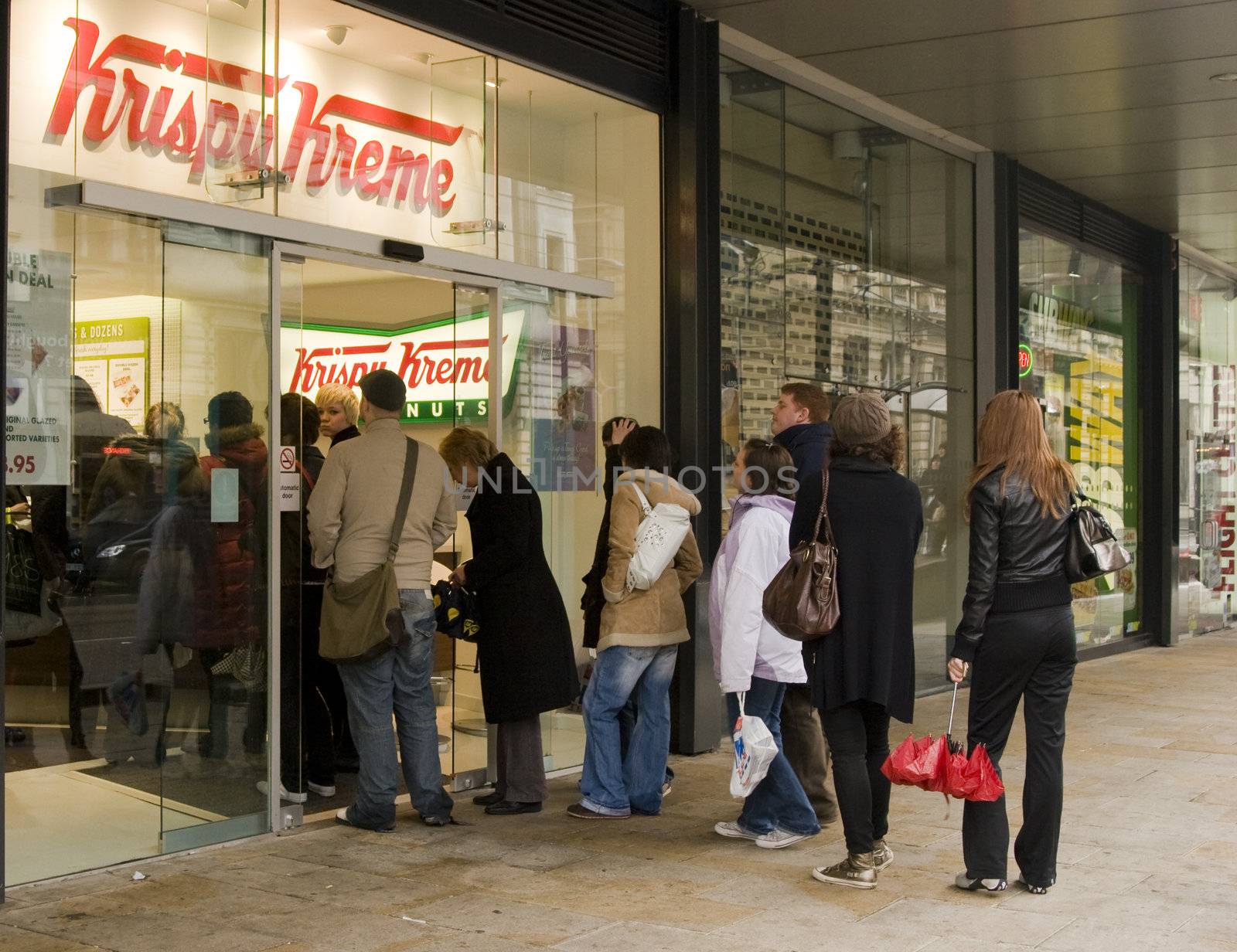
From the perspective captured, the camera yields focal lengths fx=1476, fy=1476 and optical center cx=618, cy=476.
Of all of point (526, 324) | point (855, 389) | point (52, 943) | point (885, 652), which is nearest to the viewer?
point (52, 943)

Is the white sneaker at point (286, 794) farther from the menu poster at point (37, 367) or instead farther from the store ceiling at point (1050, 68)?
the store ceiling at point (1050, 68)

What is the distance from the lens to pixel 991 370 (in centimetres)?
1177

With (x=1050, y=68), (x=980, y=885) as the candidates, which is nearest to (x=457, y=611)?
(x=980, y=885)

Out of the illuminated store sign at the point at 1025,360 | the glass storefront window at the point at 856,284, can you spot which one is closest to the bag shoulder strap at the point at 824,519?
the glass storefront window at the point at 856,284

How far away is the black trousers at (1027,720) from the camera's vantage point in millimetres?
4984

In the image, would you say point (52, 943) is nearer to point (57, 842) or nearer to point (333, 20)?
point (57, 842)

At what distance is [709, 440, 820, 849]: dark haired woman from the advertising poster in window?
5.53 feet

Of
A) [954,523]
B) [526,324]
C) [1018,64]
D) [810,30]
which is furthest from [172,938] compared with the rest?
[954,523]

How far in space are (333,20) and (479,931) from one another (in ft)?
12.7

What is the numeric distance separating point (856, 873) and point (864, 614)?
0.94 meters

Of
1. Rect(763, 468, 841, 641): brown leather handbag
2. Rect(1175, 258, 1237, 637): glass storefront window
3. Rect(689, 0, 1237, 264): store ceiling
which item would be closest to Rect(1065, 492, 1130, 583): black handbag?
Rect(763, 468, 841, 641): brown leather handbag

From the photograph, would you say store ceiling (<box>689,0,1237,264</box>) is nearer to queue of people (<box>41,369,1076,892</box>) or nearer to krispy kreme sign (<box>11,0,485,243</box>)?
krispy kreme sign (<box>11,0,485,243</box>)

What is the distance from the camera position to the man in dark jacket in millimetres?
6137

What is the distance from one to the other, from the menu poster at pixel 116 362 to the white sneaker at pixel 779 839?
2.90 m
